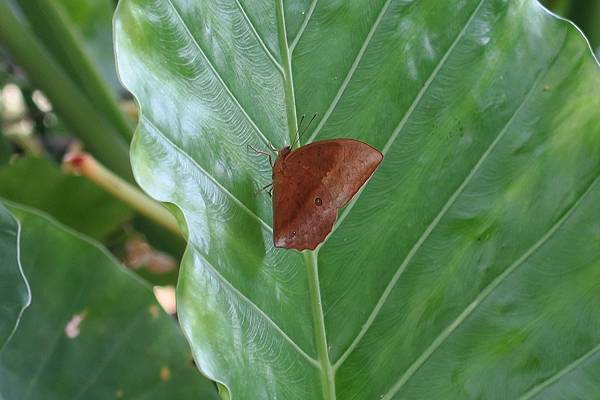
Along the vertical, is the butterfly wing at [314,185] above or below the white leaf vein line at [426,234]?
above

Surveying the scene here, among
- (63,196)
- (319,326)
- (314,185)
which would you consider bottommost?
(63,196)

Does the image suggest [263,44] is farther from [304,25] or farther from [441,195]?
[441,195]

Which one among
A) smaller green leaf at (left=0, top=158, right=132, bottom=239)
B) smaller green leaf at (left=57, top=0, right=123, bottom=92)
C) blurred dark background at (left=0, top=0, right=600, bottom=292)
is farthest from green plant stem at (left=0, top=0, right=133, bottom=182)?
smaller green leaf at (left=57, top=0, right=123, bottom=92)

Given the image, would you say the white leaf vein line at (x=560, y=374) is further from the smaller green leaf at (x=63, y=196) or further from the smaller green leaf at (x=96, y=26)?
the smaller green leaf at (x=96, y=26)

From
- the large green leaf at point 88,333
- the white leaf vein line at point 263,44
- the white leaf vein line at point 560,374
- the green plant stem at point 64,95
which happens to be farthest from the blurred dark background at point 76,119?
the white leaf vein line at point 560,374

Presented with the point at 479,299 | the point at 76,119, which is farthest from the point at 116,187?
the point at 479,299

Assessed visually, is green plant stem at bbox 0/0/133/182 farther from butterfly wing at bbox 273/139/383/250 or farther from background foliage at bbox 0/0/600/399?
butterfly wing at bbox 273/139/383/250

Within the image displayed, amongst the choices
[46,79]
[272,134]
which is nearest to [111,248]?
[46,79]
